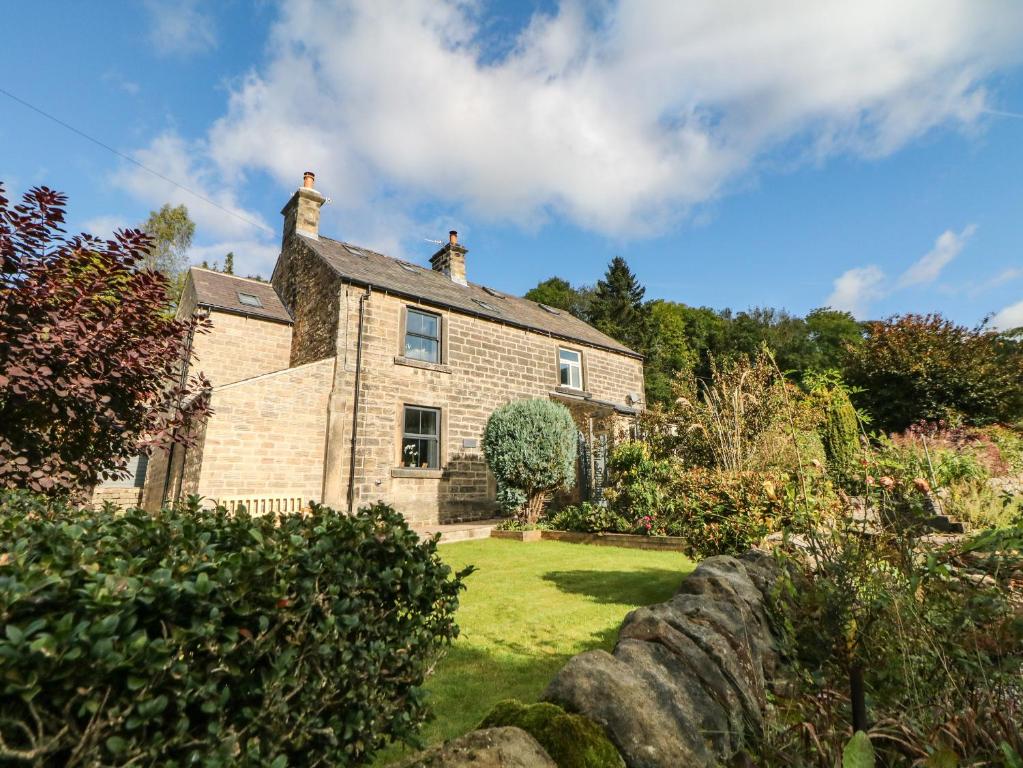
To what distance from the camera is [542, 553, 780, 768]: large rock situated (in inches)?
82.1

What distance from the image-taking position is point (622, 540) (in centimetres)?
1000

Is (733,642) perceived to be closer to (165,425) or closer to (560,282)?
(165,425)

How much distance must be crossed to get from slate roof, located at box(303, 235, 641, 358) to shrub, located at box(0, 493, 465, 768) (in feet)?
39.5

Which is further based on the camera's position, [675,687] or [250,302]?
[250,302]

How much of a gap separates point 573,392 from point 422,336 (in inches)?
236

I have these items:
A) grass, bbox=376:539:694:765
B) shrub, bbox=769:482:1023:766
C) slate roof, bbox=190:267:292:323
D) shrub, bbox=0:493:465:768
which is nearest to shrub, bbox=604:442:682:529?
grass, bbox=376:539:694:765

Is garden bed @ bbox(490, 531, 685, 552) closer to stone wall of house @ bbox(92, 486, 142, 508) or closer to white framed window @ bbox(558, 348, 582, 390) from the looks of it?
white framed window @ bbox(558, 348, 582, 390)

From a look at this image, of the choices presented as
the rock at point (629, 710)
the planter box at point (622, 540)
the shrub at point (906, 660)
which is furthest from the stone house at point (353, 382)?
the shrub at point (906, 660)

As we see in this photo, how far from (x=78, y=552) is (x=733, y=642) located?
311cm

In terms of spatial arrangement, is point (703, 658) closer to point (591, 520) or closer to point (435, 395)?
point (591, 520)

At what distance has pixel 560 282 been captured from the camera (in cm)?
5134

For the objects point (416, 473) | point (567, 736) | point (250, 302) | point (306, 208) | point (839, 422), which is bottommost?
point (567, 736)

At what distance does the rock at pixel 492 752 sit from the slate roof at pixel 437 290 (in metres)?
12.7

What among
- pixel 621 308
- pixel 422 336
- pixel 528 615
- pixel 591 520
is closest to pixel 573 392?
pixel 422 336
